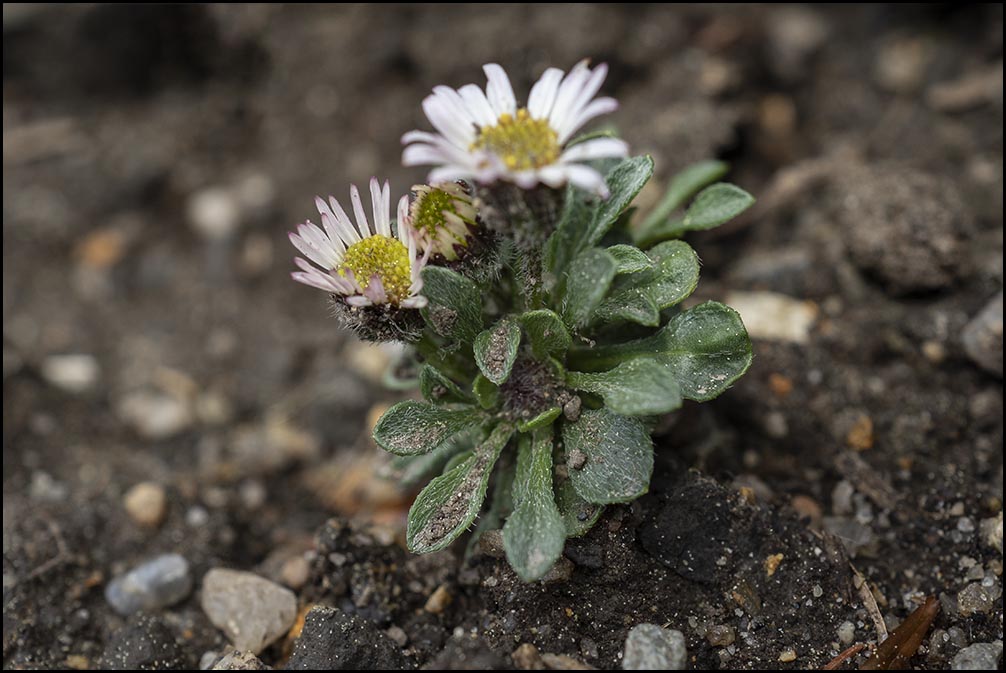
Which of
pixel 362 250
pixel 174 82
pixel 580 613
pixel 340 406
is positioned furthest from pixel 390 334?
pixel 174 82

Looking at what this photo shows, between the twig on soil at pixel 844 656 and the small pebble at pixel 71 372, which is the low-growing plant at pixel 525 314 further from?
the small pebble at pixel 71 372

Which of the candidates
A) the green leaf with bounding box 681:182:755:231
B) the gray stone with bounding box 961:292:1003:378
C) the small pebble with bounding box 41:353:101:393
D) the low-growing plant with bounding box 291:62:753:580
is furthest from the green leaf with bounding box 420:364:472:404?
the small pebble with bounding box 41:353:101:393

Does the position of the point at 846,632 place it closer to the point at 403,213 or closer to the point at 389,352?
the point at 403,213

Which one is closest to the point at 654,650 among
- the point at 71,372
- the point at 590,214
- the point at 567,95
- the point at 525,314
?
the point at 525,314

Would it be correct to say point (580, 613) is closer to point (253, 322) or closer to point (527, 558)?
point (527, 558)

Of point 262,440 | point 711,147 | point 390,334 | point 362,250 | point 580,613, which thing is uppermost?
point 362,250

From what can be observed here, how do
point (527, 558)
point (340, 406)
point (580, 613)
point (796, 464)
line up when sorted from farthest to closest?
point (340, 406)
point (796, 464)
point (580, 613)
point (527, 558)

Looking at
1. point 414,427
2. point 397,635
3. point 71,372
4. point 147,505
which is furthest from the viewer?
point 71,372
